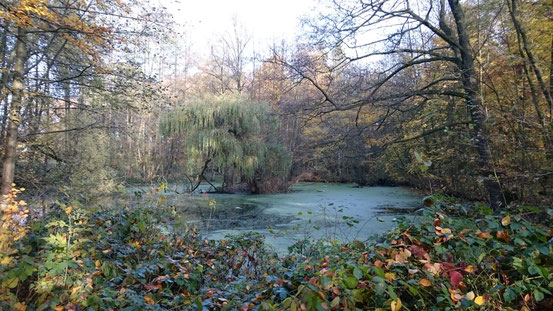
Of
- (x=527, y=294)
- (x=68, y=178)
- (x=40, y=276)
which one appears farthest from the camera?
(x=68, y=178)

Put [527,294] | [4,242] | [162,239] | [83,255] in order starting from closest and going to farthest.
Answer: [527,294] < [4,242] < [83,255] < [162,239]

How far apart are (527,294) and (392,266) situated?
1.73 ft

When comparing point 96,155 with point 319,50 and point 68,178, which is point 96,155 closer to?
point 68,178

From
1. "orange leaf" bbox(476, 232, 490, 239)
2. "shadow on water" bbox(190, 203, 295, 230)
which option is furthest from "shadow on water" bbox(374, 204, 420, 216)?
"orange leaf" bbox(476, 232, 490, 239)

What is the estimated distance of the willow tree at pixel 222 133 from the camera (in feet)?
42.7

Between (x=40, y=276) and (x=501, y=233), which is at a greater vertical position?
(x=501, y=233)

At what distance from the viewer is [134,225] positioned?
3275mm

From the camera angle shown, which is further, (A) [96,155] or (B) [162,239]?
(A) [96,155]

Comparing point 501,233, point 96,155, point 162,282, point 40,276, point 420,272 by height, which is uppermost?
point 96,155

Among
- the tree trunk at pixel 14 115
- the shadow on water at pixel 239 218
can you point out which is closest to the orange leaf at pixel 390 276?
the shadow on water at pixel 239 218

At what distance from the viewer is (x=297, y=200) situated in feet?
38.5

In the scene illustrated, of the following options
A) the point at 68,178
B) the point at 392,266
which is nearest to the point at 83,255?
the point at 392,266

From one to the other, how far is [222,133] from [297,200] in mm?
3926

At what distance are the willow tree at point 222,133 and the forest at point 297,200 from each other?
8 cm
